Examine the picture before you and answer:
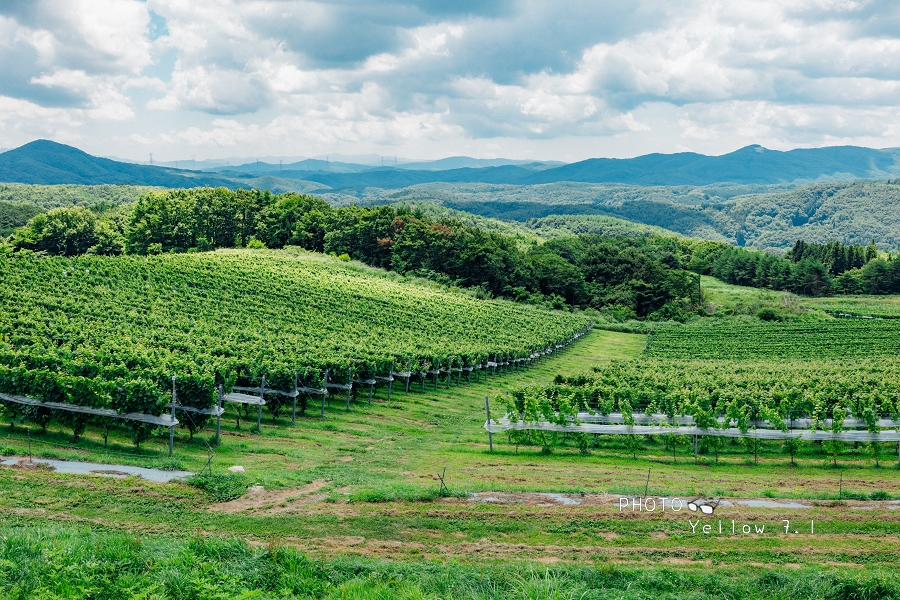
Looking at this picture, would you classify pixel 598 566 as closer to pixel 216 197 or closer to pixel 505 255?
pixel 505 255

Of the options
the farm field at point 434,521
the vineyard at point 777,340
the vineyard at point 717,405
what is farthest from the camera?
the vineyard at point 777,340

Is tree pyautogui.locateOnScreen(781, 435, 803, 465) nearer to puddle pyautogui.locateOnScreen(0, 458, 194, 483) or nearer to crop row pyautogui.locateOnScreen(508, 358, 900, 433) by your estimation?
crop row pyautogui.locateOnScreen(508, 358, 900, 433)

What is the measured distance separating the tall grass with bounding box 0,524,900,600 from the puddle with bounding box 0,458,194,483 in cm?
499

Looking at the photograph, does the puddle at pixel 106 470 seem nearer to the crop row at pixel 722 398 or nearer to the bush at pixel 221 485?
the bush at pixel 221 485

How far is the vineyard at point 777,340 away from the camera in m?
58.6

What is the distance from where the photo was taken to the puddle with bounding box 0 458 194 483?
18.2 meters

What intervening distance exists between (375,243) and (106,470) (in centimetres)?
8780

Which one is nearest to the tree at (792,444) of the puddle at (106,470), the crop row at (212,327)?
the crop row at (212,327)

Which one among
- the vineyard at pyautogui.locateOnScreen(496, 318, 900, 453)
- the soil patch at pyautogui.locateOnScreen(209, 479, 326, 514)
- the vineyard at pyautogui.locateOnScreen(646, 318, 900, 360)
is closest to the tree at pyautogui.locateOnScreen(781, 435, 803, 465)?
the vineyard at pyautogui.locateOnScreen(496, 318, 900, 453)

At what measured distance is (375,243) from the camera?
105250mm

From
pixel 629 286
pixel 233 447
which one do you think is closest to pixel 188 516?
pixel 233 447

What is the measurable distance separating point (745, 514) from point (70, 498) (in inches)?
647

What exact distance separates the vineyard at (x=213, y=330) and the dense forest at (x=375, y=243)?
85.7 ft

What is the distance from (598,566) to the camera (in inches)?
509
